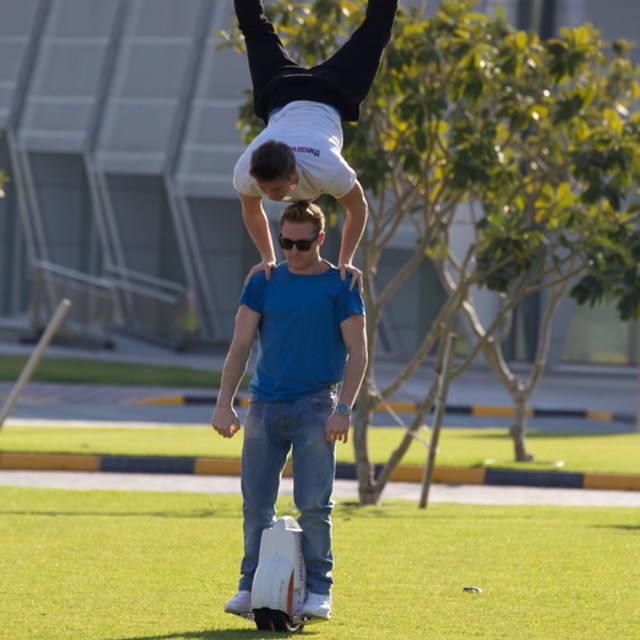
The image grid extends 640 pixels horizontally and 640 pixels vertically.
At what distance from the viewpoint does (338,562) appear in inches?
367

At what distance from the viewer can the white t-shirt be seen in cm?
757

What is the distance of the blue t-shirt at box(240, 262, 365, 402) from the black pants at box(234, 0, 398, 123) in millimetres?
1258

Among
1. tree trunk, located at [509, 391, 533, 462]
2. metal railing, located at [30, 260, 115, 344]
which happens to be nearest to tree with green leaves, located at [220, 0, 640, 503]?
tree trunk, located at [509, 391, 533, 462]

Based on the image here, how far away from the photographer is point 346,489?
660 inches

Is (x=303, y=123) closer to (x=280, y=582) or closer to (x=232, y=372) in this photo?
(x=232, y=372)

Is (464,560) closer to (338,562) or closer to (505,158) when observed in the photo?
(338,562)

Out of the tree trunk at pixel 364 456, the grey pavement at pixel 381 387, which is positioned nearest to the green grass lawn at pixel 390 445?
the grey pavement at pixel 381 387

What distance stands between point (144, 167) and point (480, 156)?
22343mm

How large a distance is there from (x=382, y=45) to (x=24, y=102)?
3047 cm

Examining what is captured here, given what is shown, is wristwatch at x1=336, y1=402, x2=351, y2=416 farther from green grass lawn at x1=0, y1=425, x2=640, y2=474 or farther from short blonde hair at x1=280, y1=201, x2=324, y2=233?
green grass lawn at x1=0, y1=425, x2=640, y2=474

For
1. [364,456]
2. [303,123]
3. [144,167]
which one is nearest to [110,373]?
[144,167]

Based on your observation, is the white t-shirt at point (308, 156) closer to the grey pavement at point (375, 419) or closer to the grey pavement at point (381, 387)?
the grey pavement at point (375, 419)

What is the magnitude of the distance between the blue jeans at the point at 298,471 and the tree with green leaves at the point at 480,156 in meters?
6.54

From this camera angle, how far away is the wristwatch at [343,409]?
700 centimetres
